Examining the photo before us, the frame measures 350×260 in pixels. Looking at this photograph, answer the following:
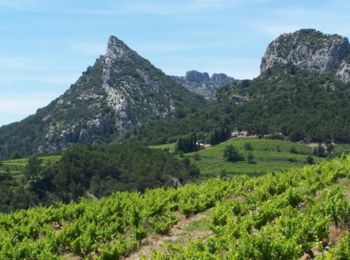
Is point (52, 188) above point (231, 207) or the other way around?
the other way around

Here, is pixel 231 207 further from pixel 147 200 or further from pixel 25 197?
pixel 25 197

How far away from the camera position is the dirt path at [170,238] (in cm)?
2158

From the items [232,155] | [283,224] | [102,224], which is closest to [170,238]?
[102,224]

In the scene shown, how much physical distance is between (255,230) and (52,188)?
494ft

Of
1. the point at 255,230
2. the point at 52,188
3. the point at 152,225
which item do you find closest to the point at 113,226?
the point at 152,225

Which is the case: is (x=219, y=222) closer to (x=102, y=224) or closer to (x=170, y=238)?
(x=170, y=238)

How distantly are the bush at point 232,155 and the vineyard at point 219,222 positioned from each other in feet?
531

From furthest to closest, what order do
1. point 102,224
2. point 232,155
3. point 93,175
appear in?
1. point 232,155
2. point 93,175
3. point 102,224

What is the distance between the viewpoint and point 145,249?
72.3ft

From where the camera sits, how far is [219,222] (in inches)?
859

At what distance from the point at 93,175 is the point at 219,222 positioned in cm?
15791

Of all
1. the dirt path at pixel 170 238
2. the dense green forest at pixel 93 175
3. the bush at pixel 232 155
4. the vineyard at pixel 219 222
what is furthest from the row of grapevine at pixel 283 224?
the bush at pixel 232 155

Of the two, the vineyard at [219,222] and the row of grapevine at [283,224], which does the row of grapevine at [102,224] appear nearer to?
the vineyard at [219,222]

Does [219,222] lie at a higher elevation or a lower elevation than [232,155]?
higher
